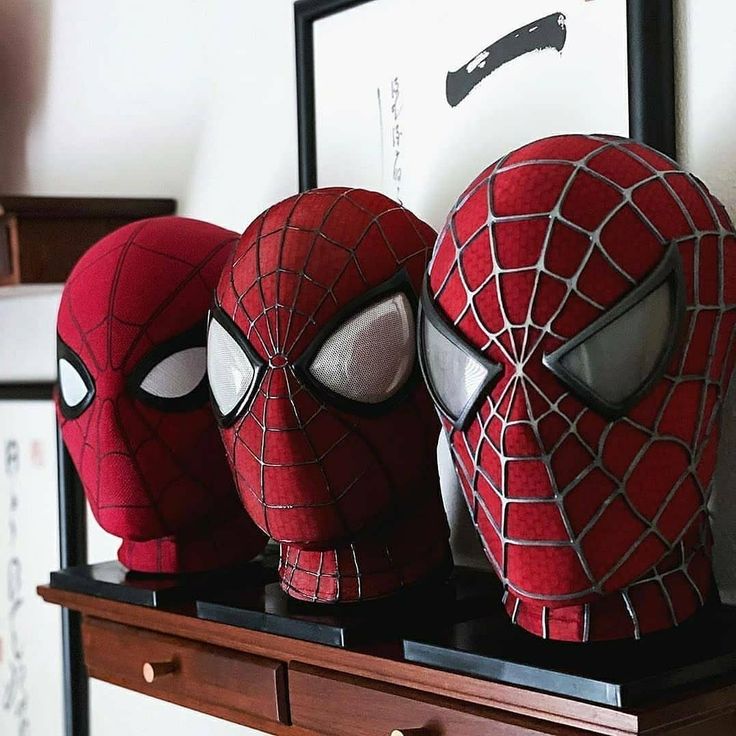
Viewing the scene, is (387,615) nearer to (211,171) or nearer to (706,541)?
(706,541)

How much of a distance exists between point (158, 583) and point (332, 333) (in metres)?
0.31

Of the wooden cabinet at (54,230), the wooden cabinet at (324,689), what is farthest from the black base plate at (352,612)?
the wooden cabinet at (54,230)

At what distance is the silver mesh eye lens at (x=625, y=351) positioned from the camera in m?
0.56

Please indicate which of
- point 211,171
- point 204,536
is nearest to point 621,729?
point 204,536

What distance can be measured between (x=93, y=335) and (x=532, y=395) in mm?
392

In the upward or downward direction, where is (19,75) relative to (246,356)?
upward

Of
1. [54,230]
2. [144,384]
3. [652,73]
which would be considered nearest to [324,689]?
[144,384]

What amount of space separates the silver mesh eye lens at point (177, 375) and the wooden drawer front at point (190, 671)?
19 centimetres

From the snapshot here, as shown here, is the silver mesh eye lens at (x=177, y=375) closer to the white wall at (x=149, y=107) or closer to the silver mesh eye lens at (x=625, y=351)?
the white wall at (x=149, y=107)

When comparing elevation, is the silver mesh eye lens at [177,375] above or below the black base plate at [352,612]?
above

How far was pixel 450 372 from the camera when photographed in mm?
607

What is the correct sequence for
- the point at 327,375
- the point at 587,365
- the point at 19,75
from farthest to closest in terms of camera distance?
the point at 19,75
the point at 327,375
the point at 587,365

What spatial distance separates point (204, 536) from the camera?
901 mm

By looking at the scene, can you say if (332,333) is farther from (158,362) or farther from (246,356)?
(158,362)
